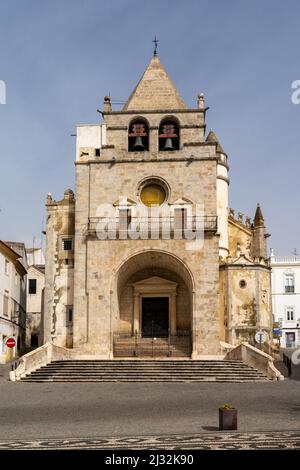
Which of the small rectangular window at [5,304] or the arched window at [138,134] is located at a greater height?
the arched window at [138,134]

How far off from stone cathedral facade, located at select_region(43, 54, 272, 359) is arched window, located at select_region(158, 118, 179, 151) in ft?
0.19

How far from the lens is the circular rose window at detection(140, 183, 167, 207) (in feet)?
121

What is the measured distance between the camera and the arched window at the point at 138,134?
123 ft

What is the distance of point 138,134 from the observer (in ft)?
124

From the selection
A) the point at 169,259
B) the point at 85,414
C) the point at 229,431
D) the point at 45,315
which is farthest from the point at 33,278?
the point at 229,431

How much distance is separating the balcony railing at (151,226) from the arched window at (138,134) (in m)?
4.28

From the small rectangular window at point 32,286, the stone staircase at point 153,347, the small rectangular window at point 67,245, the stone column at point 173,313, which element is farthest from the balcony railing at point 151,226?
the small rectangular window at point 32,286

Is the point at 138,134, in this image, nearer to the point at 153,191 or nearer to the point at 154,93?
the point at 154,93

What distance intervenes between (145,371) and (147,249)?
341 inches

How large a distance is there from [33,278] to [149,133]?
23169 mm

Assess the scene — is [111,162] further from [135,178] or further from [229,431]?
[229,431]

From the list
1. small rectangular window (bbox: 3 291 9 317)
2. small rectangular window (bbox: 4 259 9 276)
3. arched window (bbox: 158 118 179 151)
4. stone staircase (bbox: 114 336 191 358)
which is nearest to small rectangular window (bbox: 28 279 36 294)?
small rectangular window (bbox: 4 259 9 276)

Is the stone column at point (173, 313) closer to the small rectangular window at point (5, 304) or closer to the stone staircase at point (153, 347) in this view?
the stone staircase at point (153, 347)

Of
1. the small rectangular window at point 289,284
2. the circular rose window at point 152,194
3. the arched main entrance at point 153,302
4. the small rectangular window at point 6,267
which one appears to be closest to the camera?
the arched main entrance at point 153,302
